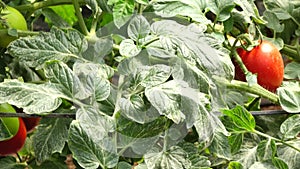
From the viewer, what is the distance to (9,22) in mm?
843

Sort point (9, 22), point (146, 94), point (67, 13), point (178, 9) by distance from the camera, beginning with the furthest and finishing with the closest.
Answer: point (67, 13), point (9, 22), point (178, 9), point (146, 94)

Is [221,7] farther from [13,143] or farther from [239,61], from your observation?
[13,143]

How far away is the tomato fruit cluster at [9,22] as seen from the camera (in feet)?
2.70

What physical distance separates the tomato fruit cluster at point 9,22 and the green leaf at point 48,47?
0.12 metres

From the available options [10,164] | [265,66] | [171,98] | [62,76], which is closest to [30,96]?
[62,76]

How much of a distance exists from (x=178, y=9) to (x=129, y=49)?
0.09 m

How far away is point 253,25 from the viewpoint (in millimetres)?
905

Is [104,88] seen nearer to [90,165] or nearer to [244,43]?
[90,165]

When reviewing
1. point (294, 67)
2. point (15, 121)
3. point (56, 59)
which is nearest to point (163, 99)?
point (56, 59)

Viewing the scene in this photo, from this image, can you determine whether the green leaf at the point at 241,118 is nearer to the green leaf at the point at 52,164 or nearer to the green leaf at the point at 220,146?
the green leaf at the point at 220,146

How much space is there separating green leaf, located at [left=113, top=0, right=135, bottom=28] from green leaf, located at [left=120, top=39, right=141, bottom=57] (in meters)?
0.03

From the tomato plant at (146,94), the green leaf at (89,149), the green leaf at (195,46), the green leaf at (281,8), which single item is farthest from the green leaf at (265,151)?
the green leaf at (281,8)

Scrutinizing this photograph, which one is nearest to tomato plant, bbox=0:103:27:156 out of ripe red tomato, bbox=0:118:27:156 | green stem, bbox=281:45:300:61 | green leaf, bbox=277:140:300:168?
ripe red tomato, bbox=0:118:27:156

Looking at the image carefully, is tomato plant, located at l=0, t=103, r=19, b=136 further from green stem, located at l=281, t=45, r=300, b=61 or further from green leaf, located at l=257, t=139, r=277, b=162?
green stem, located at l=281, t=45, r=300, b=61
